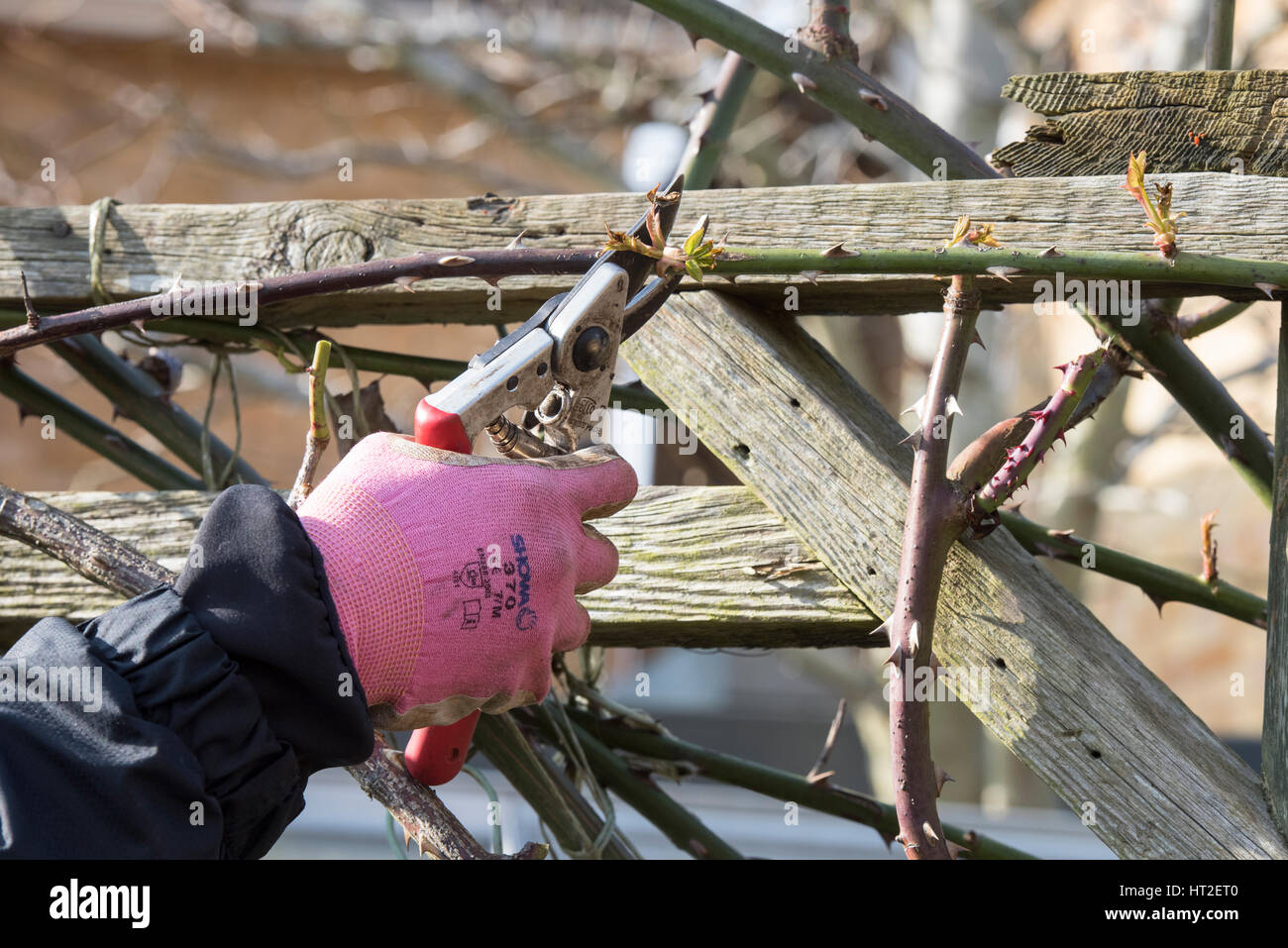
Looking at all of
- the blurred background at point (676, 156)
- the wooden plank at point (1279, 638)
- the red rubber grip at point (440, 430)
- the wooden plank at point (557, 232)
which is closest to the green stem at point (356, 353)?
the wooden plank at point (557, 232)

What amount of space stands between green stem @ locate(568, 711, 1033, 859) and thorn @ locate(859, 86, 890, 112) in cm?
91

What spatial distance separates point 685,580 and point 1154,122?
72 centimetres

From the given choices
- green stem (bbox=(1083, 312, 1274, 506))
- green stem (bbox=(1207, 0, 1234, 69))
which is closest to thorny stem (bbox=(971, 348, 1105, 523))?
green stem (bbox=(1083, 312, 1274, 506))

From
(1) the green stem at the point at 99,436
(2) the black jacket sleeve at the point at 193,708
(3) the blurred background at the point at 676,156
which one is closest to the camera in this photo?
(2) the black jacket sleeve at the point at 193,708

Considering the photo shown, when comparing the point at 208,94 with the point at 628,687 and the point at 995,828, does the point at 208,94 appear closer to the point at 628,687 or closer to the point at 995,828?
the point at 628,687

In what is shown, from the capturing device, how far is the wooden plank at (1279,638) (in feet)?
3.56

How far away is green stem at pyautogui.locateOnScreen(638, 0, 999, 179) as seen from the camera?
1425 millimetres

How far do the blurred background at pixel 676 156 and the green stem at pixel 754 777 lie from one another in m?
1.03

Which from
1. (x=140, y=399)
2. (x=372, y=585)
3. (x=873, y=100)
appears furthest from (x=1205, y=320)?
(x=140, y=399)

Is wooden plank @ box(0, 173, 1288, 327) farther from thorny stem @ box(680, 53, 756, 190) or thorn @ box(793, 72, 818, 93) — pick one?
thorny stem @ box(680, 53, 756, 190)

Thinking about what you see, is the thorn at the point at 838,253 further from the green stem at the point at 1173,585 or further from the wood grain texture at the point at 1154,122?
the green stem at the point at 1173,585
